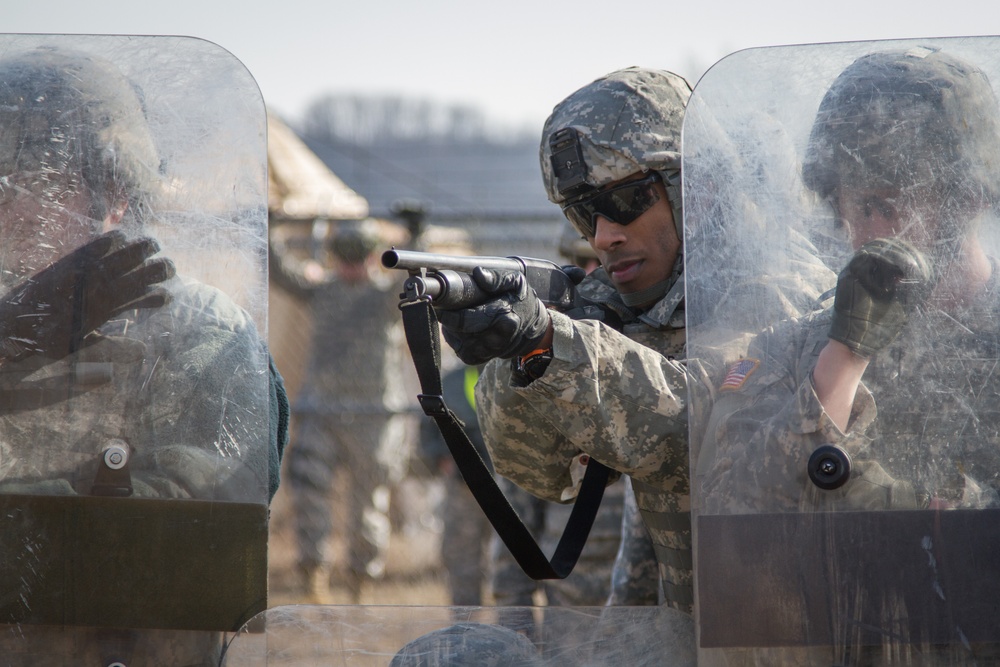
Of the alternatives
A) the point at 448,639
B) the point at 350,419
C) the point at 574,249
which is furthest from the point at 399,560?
the point at 448,639

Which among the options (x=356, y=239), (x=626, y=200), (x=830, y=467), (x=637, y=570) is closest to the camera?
(x=830, y=467)

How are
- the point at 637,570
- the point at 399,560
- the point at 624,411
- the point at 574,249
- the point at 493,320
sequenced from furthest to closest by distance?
the point at 399,560, the point at 574,249, the point at 637,570, the point at 624,411, the point at 493,320

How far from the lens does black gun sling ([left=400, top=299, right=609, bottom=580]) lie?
174cm

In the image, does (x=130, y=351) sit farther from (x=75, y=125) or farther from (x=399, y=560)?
(x=399, y=560)

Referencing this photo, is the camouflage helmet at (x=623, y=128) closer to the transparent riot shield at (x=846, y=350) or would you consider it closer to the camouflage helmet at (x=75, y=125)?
the transparent riot shield at (x=846, y=350)

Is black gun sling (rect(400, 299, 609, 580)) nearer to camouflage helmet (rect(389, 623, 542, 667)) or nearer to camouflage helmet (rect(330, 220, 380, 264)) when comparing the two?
camouflage helmet (rect(389, 623, 542, 667))

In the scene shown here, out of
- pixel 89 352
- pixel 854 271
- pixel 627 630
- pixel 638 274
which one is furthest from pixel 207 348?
pixel 638 274

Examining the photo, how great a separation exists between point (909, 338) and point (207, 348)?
112 centimetres

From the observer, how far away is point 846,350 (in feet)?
5.08

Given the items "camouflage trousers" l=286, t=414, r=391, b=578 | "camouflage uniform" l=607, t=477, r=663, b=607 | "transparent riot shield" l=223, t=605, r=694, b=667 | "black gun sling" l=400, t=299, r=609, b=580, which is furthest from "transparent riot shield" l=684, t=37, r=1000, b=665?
"camouflage trousers" l=286, t=414, r=391, b=578

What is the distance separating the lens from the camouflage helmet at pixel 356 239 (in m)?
6.69

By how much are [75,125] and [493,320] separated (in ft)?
2.50

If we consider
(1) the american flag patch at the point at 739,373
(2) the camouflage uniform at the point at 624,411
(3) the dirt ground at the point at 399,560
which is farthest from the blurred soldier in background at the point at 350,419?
(1) the american flag patch at the point at 739,373

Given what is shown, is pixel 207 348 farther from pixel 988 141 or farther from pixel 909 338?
pixel 988 141
